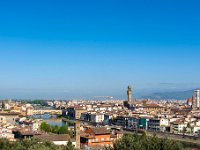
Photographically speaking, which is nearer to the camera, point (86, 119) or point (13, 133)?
point (13, 133)

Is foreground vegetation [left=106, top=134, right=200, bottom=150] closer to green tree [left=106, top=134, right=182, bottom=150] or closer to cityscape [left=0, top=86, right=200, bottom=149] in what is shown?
green tree [left=106, top=134, right=182, bottom=150]

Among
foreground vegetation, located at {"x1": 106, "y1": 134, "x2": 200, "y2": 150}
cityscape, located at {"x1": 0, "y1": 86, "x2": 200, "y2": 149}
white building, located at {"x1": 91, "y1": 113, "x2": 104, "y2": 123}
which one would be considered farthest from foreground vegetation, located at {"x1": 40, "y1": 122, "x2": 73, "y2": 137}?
white building, located at {"x1": 91, "y1": 113, "x2": 104, "y2": 123}

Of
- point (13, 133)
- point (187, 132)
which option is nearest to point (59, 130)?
point (13, 133)

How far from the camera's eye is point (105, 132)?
105 ft

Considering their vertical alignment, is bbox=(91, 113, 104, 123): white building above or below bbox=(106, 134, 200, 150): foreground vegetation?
below

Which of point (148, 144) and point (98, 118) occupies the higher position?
point (148, 144)

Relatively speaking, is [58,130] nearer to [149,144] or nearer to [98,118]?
[149,144]

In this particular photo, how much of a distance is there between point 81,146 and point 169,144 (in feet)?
45.9

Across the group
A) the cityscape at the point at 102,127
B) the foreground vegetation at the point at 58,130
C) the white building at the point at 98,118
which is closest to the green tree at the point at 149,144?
the cityscape at the point at 102,127

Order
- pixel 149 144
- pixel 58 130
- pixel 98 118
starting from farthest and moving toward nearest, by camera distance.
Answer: pixel 98 118 → pixel 58 130 → pixel 149 144

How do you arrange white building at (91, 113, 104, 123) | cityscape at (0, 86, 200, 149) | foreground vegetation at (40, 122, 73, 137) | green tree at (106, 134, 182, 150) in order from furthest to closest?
white building at (91, 113, 104, 123), foreground vegetation at (40, 122, 73, 137), cityscape at (0, 86, 200, 149), green tree at (106, 134, 182, 150)

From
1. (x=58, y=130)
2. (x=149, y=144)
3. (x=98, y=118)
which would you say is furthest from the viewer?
(x=98, y=118)

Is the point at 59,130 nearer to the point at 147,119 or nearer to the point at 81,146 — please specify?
the point at 81,146

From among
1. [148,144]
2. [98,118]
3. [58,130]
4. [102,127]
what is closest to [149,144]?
[148,144]
